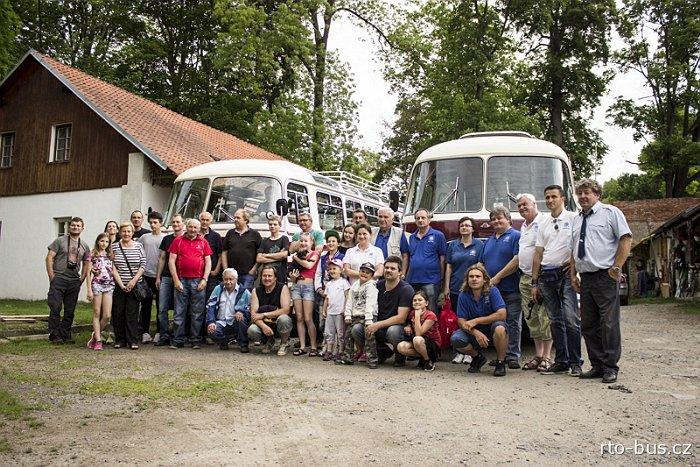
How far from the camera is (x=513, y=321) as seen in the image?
8.16 metres

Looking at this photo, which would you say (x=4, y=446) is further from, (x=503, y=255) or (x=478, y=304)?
(x=503, y=255)

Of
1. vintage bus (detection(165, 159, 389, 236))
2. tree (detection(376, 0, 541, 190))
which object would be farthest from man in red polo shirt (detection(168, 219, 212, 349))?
tree (detection(376, 0, 541, 190))

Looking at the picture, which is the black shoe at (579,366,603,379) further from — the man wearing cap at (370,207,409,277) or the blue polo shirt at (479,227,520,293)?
the man wearing cap at (370,207,409,277)

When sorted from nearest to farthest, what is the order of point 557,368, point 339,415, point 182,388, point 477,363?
point 339,415, point 182,388, point 557,368, point 477,363

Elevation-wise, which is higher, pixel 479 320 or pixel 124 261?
pixel 124 261

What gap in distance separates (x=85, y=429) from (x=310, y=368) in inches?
138

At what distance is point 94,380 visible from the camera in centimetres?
709

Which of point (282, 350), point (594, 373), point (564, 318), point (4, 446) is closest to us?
point (4, 446)

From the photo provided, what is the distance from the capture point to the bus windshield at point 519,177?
10.1 meters

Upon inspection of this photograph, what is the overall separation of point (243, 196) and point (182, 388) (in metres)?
5.91

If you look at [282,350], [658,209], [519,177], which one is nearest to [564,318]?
[519,177]

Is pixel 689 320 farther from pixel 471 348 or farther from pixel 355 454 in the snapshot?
pixel 355 454

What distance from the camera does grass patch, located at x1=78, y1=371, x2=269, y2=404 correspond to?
20.6 ft

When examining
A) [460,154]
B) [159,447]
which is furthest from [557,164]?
[159,447]
